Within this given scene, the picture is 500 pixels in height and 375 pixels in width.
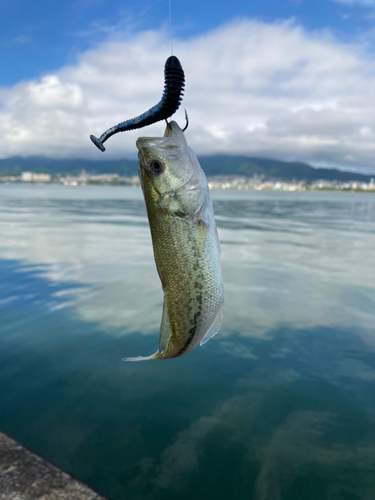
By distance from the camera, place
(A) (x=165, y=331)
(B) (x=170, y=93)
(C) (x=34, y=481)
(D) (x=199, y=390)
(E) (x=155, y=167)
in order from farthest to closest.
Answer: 1. (D) (x=199, y=390)
2. (C) (x=34, y=481)
3. (A) (x=165, y=331)
4. (E) (x=155, y=167)
5. (B) (x=170, y=93)

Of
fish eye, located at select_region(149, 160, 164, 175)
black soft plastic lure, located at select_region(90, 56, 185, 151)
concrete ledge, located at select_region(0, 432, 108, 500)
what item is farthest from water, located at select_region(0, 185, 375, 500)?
black soft plastic lure, located at select_region(90, 56, 185, 151)

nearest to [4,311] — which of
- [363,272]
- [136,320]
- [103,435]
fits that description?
[136,320]

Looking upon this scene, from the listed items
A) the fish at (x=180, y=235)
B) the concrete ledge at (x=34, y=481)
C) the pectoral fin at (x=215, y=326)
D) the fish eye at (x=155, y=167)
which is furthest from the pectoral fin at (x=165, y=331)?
the concrete ledge at (x=34, y=481)

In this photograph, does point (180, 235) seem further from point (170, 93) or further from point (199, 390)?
point (199, 390)

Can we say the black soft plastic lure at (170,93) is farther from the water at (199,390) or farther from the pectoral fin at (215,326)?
the water at (199,390)

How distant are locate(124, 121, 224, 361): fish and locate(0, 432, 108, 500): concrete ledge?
177cm

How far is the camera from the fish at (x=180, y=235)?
269 centimetres

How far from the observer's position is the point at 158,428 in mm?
5719

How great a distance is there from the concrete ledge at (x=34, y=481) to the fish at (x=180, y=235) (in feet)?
5.82

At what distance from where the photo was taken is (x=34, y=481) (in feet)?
11.7

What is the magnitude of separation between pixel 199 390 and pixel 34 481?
3.54m

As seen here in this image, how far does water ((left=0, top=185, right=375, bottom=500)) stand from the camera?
4898mm

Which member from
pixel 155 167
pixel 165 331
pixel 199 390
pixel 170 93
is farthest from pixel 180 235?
pixel 199 390

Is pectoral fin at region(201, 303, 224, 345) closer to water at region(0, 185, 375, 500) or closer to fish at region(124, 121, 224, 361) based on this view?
fish at region(124, 121, 224, 361)
